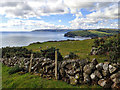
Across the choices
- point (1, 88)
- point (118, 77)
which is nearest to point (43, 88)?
point (1, 88)

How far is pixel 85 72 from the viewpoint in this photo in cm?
991

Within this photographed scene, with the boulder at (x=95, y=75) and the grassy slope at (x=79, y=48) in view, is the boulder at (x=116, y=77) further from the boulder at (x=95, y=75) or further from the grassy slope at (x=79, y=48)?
the grassy slope at (x=79, y=48)

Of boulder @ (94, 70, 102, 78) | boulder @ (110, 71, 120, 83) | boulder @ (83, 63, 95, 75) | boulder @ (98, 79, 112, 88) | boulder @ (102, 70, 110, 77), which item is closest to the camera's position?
boulder @ (110, 71, 120, 83)

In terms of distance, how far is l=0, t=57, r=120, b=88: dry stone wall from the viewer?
8805 millimetres

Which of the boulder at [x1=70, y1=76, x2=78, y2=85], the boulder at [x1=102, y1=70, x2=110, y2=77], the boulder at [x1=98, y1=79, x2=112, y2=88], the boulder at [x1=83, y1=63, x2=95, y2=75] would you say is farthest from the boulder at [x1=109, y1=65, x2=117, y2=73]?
the boulder at [x1=70, y1=76, x2=78, y2=85]

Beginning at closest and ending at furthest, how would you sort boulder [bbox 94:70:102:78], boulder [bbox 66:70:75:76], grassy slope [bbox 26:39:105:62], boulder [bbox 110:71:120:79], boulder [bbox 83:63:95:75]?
boulder [bbox 110:71:120:79]
boulder [bbox 94:70:102:78]
boulder [bbox 83:63:95:75]
boulder [bbox 66:70:75:76]
grassy slope [bbox 26:39:105:62]

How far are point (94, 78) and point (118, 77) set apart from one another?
198 centimetres

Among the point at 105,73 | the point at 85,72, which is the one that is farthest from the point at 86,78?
the point at 105,73

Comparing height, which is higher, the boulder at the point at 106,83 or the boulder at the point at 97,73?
the boulder at the point at 97,73

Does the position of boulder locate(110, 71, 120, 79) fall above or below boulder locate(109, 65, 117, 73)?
below

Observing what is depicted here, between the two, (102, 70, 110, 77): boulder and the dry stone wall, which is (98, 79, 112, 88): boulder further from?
(102, 70, 110, 77): boulder

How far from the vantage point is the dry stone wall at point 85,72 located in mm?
8805

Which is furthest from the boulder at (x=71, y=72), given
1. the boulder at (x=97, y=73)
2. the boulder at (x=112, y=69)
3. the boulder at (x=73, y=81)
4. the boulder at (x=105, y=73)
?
the boulder at (x=112, y=69)

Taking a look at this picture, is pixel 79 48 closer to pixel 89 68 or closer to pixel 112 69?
pixel 89 68
